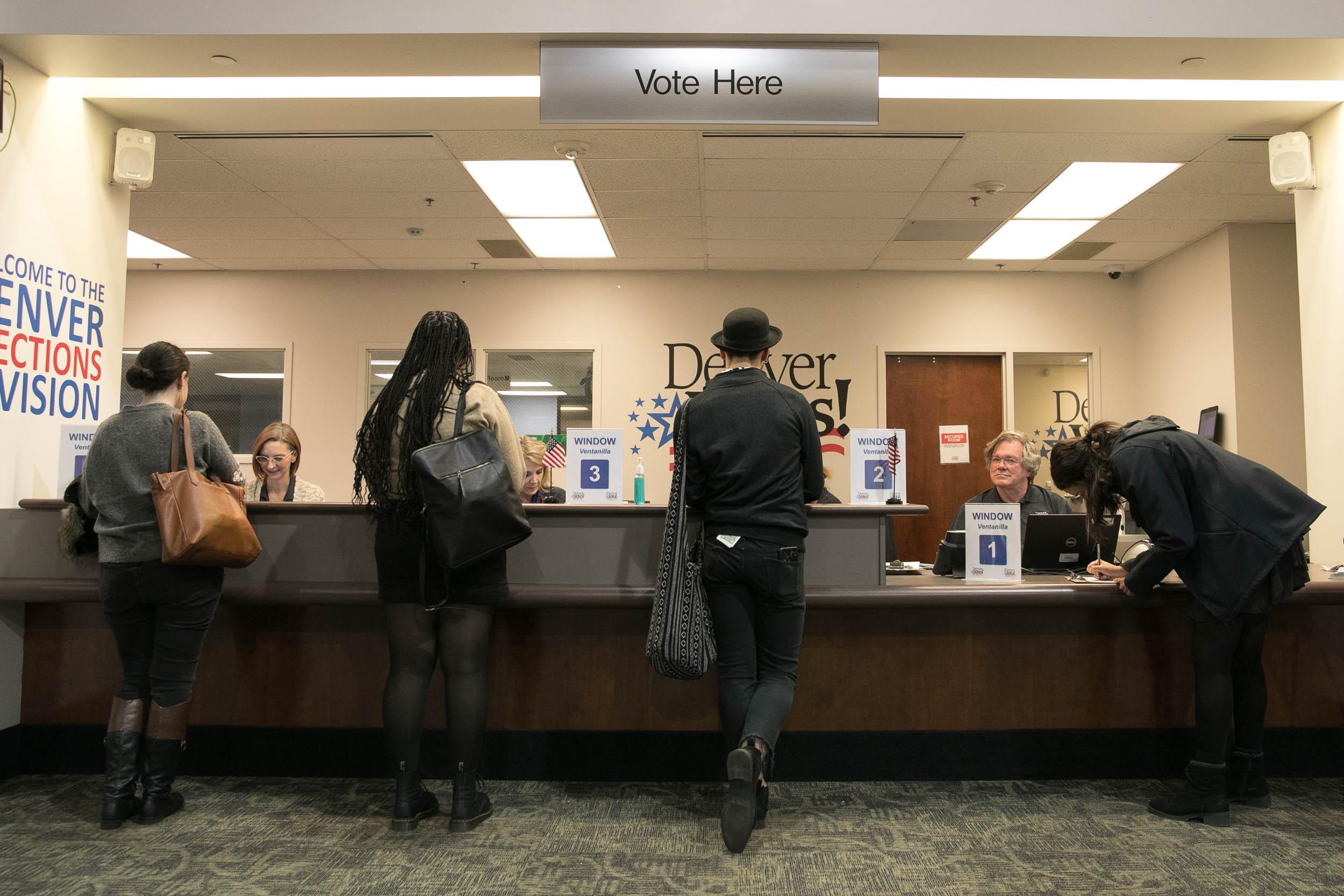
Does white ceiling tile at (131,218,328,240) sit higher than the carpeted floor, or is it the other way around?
white ceiling tile at (131,218,328,240)

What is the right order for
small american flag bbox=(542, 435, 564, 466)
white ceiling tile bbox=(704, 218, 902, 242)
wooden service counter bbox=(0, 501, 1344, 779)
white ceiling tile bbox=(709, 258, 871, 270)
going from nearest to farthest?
wooden service counter bbox=(0, 501, 1344, 779), small american flag bbox=(542, 435, 564, 466), white ceiling tile bbox=(704, 218, 902, 242), white ceiling tile bbox=(709, 258, 871, 270)

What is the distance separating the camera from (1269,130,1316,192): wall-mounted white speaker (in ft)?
13.4

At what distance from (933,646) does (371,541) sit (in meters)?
2.05

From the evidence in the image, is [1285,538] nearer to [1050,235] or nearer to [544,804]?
[544,804]

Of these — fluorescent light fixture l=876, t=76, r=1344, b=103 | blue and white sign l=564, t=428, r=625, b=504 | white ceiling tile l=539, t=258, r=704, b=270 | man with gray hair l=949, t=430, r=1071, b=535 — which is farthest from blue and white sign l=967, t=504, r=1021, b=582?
white ceiling tile l=539, t=258, r=704, b=270

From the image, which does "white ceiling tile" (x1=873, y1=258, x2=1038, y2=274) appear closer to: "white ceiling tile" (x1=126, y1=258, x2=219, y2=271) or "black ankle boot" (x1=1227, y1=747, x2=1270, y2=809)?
"black ankle boot" (x1=1227, y1=747, x2=1270, y2=809)

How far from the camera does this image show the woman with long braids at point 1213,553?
2725 millimetres

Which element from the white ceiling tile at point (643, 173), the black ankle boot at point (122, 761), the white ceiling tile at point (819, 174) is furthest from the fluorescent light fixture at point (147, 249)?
the black ankle boot at point (122, 761)

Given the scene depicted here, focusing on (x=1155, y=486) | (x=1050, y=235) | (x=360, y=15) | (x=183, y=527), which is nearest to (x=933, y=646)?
(x=1155, y=486)

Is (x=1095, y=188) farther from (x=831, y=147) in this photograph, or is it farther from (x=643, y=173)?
(x=643, y=173)

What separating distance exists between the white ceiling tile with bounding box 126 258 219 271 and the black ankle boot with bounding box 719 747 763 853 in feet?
20.9

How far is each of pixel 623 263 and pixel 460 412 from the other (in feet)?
15.1

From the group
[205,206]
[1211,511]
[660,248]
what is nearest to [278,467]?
[205,206]

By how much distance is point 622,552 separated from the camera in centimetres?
314
